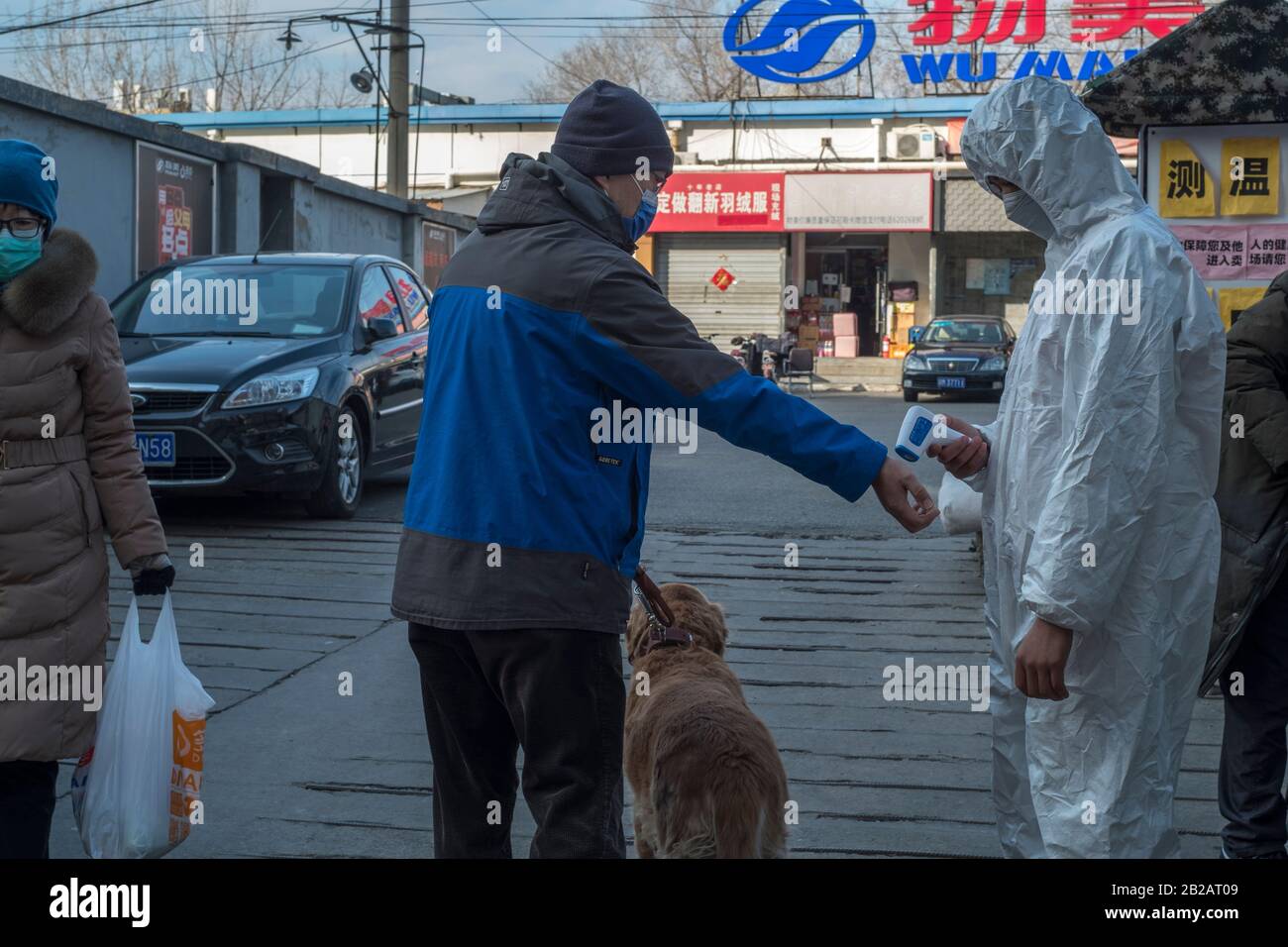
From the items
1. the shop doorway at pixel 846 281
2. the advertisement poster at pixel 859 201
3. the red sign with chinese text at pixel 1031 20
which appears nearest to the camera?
the red sign with chinese text at pixel 1031 20

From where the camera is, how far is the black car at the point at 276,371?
9367 millimetres

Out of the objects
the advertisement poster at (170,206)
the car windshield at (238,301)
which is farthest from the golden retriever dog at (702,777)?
the advertisement poster at (170,206)

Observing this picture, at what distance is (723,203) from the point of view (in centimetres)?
3569

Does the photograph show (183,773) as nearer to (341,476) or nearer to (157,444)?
(157,444)

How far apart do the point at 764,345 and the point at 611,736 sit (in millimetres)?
28573

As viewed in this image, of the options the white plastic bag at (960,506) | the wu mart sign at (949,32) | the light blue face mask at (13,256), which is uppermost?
the wu mart sign at (949,32)

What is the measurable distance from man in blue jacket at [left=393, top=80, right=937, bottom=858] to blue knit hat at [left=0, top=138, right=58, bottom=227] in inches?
48.7

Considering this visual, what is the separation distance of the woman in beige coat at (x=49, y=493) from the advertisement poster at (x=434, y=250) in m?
19.2

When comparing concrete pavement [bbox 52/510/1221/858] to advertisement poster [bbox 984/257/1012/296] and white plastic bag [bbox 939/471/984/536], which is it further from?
advertisement poster [bbox 984/257/1012/296]

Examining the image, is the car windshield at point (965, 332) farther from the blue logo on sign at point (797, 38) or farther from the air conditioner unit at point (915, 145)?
the blue logo on sign at point (797, 38)

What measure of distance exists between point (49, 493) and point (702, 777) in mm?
1675

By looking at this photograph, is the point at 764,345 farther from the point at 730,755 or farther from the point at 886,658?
the point at 730,755

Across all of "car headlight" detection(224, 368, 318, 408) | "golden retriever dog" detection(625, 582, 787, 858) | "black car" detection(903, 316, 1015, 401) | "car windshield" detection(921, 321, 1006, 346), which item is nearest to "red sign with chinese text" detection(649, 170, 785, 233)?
"car windshield" detection(921, 321, 1006, 346)

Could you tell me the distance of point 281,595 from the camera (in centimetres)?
777
